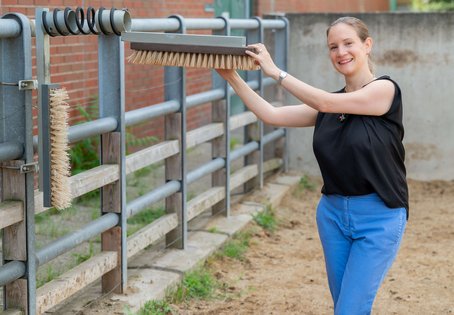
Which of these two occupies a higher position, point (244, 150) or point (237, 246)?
point (244, 150)

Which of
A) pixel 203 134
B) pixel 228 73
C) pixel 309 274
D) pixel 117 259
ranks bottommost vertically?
pixel 309 274

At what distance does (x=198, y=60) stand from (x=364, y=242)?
1059 millimetres

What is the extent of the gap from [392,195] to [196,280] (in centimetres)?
221

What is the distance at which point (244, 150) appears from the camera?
8.19 m

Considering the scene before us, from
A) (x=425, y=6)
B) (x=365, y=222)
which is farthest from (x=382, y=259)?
(x=425, y=6)

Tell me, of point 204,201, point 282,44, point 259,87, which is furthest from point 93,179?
point 282,44

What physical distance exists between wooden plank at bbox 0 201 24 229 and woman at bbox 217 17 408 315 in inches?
43.6

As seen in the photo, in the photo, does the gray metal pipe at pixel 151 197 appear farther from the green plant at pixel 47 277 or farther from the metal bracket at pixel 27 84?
the metal bracket at pixel 27 84

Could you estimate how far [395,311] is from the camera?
5543 millimetres

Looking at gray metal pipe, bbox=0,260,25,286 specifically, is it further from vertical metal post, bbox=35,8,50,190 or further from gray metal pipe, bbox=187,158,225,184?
gray metal pipe, bbox=187,158,225,184

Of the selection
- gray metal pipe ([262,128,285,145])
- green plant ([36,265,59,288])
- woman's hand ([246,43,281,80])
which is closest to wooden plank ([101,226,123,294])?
green plant ([36,265,59,288])

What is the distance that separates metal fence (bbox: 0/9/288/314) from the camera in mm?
3967

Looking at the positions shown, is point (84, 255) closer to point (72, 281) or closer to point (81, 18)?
point (72, 281)

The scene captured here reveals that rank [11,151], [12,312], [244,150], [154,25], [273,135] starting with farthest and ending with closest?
[273,135] → [244,150] → [154,25] → [12,312] → [11,151]
